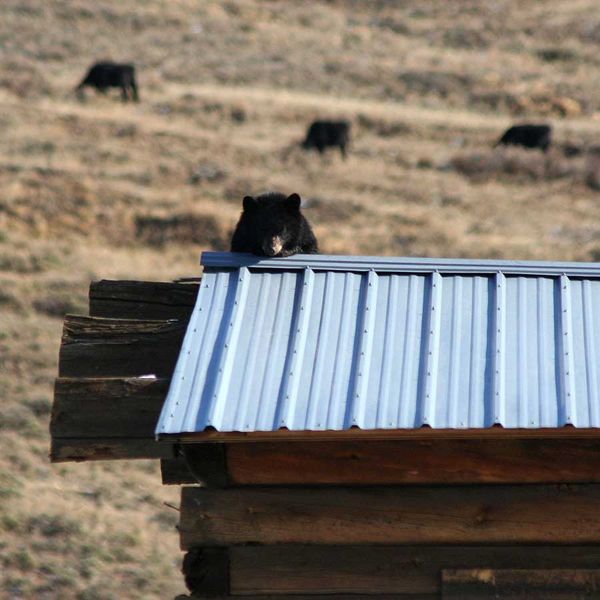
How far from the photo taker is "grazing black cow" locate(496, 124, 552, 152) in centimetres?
3931

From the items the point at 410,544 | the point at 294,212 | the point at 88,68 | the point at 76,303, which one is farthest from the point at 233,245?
the point at 88,68

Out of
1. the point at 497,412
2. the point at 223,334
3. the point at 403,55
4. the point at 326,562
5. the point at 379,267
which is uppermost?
the point at 403,55

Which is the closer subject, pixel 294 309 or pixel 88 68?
pixel 294 309

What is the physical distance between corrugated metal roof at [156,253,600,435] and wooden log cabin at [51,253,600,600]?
0.04 feet

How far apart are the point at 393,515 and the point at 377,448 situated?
0.38 metres

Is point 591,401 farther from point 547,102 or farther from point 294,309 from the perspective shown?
point 547,102

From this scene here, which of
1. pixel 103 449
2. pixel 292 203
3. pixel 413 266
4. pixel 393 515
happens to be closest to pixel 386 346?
pixel 413 266

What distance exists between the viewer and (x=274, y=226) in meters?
11.3

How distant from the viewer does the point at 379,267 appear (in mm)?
7711

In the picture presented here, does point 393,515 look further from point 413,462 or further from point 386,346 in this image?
point 386,346

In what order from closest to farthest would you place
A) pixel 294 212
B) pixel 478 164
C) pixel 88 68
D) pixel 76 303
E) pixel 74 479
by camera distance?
pixel 294 212 < pixel 74 479 < pixel 76 303 < pixel 478 164 < pixel 88 68

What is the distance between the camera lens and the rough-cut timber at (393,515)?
23.7ft

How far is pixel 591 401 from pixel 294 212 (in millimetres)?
5298

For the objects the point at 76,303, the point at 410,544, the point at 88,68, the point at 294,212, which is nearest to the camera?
the point at 410,544
